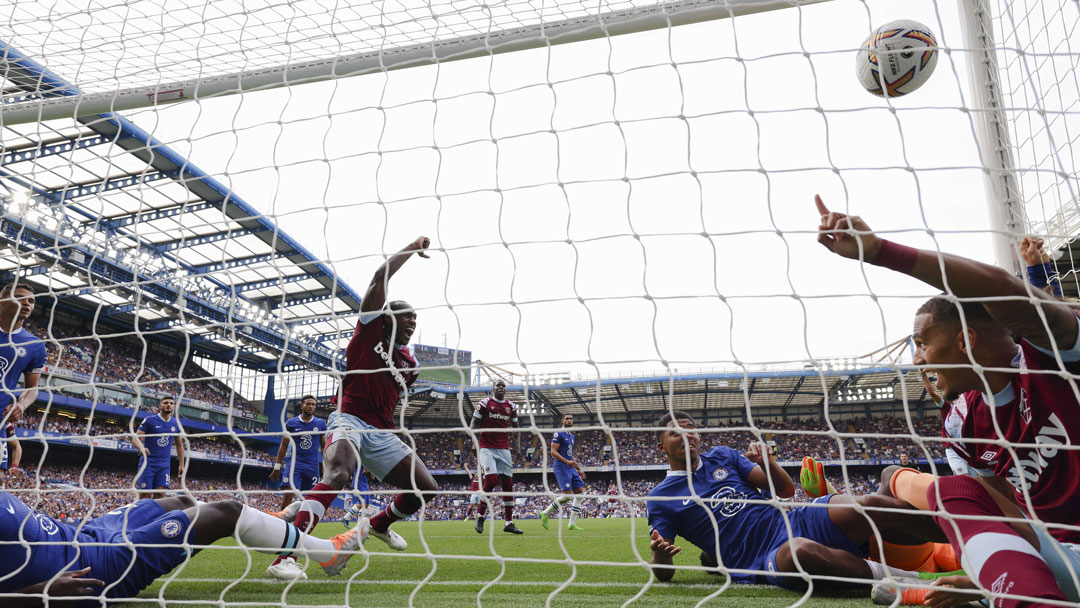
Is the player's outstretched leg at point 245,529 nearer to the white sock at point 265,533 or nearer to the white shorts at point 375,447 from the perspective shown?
the white sock at point 265,533

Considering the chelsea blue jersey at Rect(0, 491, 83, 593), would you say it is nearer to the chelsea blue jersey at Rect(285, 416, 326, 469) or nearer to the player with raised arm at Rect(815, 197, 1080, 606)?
the player with raised arm at Rect(815, 197, 1080, 606)

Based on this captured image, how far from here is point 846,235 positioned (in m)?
2.01

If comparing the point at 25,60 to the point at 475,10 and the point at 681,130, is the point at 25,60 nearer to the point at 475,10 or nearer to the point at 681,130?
the point at 475,10

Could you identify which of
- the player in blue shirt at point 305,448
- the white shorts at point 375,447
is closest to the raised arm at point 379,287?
A: the white shorts at point 375,447

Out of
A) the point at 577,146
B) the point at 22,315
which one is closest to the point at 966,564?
the point at 577,146

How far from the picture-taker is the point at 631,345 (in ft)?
12.9

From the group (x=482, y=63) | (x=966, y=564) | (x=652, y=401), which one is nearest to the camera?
(x=966, y=564)

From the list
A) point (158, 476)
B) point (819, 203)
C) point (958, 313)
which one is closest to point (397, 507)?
point (819, 203)

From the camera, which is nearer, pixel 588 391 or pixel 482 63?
pixel 482 63

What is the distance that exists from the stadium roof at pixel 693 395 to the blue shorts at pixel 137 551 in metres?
23.0

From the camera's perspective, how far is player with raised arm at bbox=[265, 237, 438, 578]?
→ 3.96 metres

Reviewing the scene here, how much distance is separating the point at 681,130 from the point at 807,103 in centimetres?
50

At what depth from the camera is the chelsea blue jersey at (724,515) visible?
3.25 meters

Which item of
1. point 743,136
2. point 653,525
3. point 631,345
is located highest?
point 743,136
